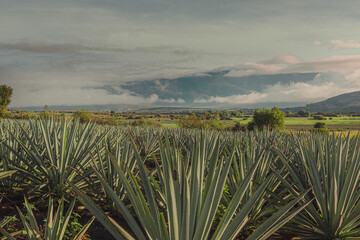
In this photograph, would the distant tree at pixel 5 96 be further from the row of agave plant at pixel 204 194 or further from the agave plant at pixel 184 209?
the agave plant at pixel 184 209

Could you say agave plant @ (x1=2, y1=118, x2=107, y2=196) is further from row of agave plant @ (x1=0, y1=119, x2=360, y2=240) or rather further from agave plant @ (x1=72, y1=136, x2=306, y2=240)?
agave plant @ (x1=72, y1=136, x2=306, y2=240)

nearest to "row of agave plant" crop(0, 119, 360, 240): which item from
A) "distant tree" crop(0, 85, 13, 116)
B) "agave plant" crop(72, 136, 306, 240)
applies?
"agave plant" crop(72, 136, 306, 240)

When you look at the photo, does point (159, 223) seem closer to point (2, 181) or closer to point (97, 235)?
point (97, 235)

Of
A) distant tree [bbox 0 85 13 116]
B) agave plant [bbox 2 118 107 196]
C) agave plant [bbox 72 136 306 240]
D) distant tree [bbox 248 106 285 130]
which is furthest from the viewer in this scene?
distant tree [bbox 0 85 13 116]

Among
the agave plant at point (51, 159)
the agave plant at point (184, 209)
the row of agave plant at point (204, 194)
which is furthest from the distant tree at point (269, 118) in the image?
the agave plant at point (184, 209)

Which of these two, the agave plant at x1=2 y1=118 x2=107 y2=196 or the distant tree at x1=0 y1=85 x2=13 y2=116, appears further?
the distant tree at x1=0 y1=85 x2=13 y2=116

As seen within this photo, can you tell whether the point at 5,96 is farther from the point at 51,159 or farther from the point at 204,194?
the point at 204,194

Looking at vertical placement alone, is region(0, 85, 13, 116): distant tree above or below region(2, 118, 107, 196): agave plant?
above

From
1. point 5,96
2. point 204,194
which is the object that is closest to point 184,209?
point 204,194

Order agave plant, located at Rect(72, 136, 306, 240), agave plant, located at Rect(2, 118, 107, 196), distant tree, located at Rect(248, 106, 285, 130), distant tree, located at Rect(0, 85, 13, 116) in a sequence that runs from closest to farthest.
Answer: agave plant, located at Rect(72, 136, 306, 240), agave plant, located at Rect(2, 118, 107, 196), distant tree, located at Rect(248, 106, 285, 130), distant tree, located at Rect(0, 85, 13, 116)

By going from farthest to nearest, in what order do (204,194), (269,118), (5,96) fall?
(5,96) < (269,118) < (204,194)

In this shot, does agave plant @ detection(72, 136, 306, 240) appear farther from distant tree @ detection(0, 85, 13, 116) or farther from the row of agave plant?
distant tree @ detection(0, 85, 13, 116)

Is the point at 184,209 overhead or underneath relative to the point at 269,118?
overhead

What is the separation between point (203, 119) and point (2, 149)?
42.9 m
